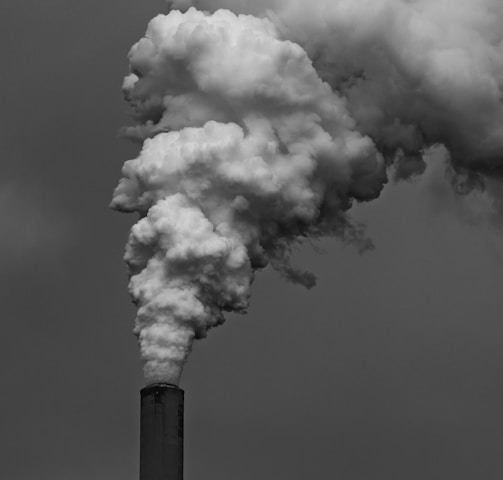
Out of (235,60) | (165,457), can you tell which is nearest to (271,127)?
(235,60)

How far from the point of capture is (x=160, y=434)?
366 feet

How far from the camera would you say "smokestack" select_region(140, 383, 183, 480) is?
111375 millimetres

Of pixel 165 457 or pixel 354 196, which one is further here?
pixel 354 196

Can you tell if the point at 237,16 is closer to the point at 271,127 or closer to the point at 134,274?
the point at 271,127

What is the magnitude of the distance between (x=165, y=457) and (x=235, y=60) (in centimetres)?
2124

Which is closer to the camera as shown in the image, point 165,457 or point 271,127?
point 165,457

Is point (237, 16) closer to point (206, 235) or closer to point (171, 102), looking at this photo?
point (171, 102)

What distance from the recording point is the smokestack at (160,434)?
111m

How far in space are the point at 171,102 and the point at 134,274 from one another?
31.6ft

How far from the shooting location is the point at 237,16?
4700 inches

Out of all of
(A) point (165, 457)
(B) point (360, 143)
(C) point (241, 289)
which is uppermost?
(B) point (360, 143)

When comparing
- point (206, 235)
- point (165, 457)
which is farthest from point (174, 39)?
point (165, 457)

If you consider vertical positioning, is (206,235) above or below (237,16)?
below

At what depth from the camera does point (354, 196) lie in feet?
402
